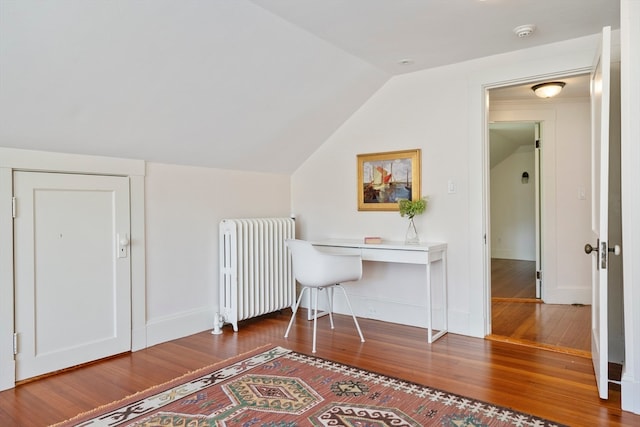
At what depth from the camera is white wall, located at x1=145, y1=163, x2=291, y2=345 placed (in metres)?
3.39

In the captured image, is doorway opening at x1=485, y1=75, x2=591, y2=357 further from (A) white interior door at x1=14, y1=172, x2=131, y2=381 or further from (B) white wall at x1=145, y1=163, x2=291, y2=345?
(A) white interior door at x1=14, y1=172, x2=131, y2=381

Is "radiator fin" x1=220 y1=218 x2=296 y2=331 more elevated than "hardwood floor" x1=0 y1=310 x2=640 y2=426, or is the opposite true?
"radiator fin" x1=220 y1=218 x2=296 y2=331

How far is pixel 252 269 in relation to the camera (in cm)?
387

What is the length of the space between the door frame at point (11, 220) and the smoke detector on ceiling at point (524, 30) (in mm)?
2880

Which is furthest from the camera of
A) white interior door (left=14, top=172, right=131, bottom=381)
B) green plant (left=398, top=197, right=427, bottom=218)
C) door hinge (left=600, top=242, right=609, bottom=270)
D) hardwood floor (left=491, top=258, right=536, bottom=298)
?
Result: hardwood floor (left=491, top=258, right=536, bottom=298)

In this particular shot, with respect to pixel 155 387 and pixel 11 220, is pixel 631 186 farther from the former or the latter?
pixel 11 220

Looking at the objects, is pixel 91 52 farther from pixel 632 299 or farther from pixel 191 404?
pixel 632 299

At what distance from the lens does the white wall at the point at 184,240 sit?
3393 mm

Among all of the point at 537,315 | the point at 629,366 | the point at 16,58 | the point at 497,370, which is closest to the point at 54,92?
the point at 16,58

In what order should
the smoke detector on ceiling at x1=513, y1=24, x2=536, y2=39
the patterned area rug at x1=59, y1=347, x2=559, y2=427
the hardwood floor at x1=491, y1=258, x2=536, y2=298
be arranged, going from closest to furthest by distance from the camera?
the patterned area rug at x1=59, y1=347, x2=559, y2=427 → the smoke detector on ceiling at x1=513, y1=24, x2=536, y2=39 → the hardwood floor at x1=491, y1=258, x2=536, y2=298

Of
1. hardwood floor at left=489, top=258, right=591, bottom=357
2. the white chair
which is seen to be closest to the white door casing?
hardwood floor at left=489, top=258, right=591, bottom=357

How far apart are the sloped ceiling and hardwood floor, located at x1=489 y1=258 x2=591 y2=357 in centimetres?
230

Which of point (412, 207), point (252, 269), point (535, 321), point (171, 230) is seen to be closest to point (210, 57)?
point (171, 230)

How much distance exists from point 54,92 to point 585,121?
488cm
